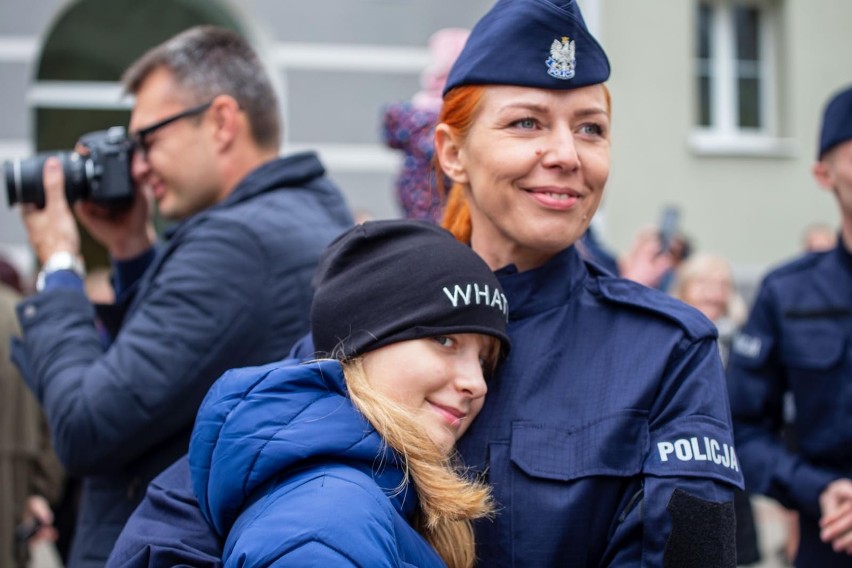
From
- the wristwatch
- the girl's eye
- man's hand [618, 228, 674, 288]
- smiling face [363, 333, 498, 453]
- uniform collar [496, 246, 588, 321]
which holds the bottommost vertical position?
man's hand [618, 228, 674, 288]

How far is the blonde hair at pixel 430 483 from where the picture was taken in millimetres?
1794

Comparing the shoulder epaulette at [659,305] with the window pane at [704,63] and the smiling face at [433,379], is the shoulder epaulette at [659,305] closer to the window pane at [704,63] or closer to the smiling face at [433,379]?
the smiling face at [433,379]

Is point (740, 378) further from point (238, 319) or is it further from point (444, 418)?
point (444, 418)

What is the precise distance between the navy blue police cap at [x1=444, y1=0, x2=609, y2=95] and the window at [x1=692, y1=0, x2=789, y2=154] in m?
10.3

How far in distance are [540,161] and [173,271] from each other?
102 centimetres

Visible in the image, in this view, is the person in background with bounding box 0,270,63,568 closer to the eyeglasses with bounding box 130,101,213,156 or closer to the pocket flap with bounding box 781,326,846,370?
the eyeglasses with bounding box 130,101,213,156

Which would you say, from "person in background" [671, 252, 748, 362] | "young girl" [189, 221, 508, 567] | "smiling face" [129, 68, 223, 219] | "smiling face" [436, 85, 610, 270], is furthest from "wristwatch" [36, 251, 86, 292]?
"person in background" [671, 252, 748, 362]

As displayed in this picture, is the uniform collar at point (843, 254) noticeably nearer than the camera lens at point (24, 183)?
No

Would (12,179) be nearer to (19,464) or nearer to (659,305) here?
(659,305)

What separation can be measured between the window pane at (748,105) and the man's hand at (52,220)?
10292 millimetres

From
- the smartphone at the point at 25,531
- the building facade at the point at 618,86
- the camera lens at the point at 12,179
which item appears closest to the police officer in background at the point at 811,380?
the camera lens at the point at 12,179

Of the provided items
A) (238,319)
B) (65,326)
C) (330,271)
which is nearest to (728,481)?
(330,271)

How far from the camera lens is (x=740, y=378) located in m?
3.50

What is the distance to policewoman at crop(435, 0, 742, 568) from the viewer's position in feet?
5.99
